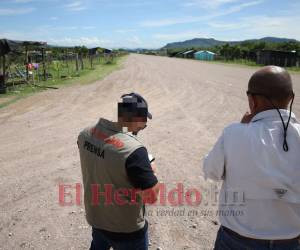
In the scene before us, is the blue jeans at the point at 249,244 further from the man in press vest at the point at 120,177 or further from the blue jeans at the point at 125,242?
the blue jeans at the point at 125,242

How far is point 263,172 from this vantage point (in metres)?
1.63

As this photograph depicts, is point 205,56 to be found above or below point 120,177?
above

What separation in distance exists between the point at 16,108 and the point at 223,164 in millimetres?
11031

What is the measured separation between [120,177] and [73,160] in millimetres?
4358

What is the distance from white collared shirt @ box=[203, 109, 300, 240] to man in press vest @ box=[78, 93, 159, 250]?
1.33 feet

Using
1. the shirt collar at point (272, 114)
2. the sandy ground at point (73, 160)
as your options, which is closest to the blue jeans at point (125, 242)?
the shirt collar at point (272, 114)

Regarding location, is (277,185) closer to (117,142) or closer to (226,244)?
(226,244)

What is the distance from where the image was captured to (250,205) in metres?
1.70

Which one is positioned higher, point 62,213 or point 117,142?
point 117,142

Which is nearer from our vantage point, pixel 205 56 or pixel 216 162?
pixel 216 162

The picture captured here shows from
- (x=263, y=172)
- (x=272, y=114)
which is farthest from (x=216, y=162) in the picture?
(x=272, y=114)

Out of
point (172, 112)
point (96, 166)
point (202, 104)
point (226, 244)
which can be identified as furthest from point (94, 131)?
point (202, 104)

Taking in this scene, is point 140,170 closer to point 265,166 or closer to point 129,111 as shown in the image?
point 129,111

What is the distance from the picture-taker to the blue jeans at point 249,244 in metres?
1.71
